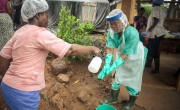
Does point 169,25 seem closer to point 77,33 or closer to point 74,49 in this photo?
point 77,33

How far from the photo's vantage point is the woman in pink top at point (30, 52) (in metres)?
1.89

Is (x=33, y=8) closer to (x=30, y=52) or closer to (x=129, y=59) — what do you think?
(x=30, y=52)

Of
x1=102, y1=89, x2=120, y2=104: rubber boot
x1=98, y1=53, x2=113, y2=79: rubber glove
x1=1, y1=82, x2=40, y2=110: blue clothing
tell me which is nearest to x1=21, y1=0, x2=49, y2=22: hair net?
x1=1, y1=82, x2=40, y2=110: blue clothing

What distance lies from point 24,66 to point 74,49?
1.59ft

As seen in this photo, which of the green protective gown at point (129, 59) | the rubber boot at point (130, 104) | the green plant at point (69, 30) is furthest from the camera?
the green plant at point (69, 30)

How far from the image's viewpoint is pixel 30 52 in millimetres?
1932

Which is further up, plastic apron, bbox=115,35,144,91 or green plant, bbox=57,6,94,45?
green plant, bbox=57,6,94,45

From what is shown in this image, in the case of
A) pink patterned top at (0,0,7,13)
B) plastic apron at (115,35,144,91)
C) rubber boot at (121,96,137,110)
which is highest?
pink patterned top at (0,0,7,13)

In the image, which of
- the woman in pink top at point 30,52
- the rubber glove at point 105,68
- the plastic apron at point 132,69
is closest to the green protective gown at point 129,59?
the plastic apron at point 132,69

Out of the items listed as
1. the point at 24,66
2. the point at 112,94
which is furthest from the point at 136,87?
the point at 24,66

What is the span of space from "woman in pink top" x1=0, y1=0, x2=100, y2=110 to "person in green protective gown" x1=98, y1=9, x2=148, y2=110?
972 millimetres

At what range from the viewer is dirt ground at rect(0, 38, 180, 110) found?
3.72 metres

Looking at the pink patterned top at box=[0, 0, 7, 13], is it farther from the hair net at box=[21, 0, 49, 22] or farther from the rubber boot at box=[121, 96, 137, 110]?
the rubber boot at box=[121, 96, 137, 110]

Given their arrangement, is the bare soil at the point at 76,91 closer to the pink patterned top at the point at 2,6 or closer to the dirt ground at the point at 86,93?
the dirt ground at the point at 86,93
